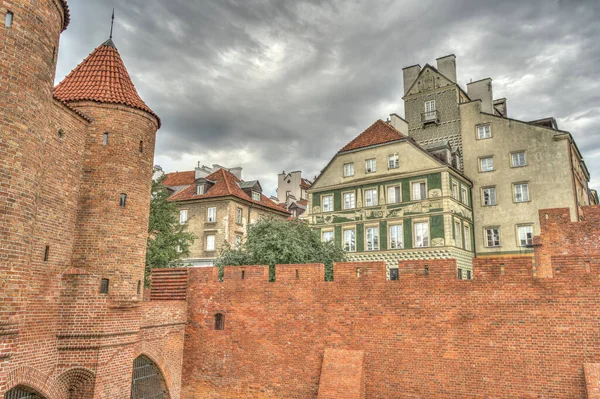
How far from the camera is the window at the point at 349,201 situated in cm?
2852

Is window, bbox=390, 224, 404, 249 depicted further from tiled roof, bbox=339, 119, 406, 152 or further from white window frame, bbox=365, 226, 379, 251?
tiled roof, bbox=339, 119, 406, 152

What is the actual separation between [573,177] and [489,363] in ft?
62.3

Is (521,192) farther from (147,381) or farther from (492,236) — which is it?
(147,381)

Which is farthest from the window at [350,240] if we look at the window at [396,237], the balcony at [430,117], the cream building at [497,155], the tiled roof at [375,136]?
the balcony at [430,117]

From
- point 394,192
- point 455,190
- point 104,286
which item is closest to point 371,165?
point 394,192

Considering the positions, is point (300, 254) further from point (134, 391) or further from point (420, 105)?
point (420, 105)

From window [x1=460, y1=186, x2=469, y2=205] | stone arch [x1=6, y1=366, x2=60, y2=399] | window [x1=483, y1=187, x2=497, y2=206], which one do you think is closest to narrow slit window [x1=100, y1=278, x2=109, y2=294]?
stone arch [x1=6, y1=366, x2=60, y2=399]

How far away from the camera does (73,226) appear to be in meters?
11.2

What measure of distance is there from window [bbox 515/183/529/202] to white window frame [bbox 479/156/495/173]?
6.09 ft

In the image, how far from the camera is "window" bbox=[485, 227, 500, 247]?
2770 cm

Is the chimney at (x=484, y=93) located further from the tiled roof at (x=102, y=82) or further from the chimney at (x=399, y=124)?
the tiled roof at (x=102, y=82)

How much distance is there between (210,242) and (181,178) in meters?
9.33

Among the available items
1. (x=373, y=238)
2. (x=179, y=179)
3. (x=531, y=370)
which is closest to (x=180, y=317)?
(x=531, y=370)

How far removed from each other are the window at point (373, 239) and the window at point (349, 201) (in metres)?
1.97
